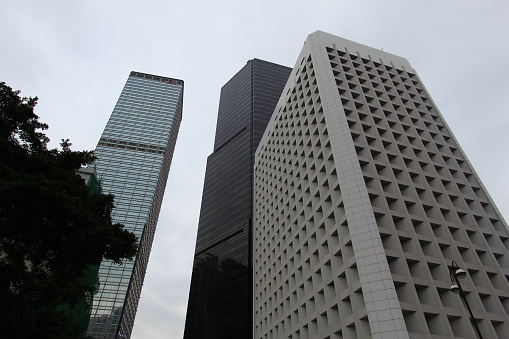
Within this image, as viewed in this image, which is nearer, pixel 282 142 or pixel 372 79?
pixel 372 79

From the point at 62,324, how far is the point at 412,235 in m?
32.4

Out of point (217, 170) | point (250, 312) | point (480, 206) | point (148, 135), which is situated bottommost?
point (480, 206)

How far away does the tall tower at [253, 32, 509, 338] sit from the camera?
31594 millimetres

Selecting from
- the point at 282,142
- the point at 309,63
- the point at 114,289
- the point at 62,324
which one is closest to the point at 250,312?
the point at 114,289

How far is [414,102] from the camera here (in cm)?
5769

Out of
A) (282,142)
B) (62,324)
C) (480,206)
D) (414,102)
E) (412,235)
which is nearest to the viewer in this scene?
(62,324)

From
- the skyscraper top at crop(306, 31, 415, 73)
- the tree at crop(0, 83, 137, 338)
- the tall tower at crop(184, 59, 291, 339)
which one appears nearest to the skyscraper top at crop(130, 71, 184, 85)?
the tall tower at crop(184, 59, 291, 339)

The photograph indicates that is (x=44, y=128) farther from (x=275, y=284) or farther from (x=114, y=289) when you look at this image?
(x=114, y=289)

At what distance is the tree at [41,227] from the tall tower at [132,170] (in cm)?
10718

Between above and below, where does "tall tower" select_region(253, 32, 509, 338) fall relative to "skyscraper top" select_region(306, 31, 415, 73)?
below

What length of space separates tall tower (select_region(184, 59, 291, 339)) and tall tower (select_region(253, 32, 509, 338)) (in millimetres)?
48984

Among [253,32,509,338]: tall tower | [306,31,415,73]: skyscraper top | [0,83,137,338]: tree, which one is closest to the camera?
[0,83,137,338]: tree

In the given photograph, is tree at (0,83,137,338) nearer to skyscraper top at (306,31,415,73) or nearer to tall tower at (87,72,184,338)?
skyscraper top at (306,31,415,73)

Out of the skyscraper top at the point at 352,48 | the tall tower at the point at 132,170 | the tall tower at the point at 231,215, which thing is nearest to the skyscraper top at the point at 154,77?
the tall tower at the point at 132,170
